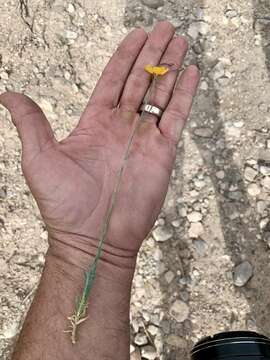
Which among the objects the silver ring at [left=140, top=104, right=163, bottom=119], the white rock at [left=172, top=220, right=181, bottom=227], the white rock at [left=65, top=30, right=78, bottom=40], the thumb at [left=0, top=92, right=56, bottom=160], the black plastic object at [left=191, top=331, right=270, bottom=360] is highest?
the white rock at [left=65, top=30, right=78, bottom=40]

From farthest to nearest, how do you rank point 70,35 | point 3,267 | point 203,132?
point 70,35, point 203,132, point 3,267

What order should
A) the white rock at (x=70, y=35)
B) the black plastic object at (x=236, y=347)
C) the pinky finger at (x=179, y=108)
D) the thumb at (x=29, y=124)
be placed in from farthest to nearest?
1. the white rock at (x=70, y=35)
2. the pinky finger at (x=179, y=108)
3. the thumb at (x=29, y=124)
4. the black plastic object at (x=236, y=347)

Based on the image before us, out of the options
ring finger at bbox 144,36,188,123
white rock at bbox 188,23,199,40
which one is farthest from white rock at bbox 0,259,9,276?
white rock at bbox 188,23,199,40

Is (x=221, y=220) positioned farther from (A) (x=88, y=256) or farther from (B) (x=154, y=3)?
(B) (x=154, y=3)

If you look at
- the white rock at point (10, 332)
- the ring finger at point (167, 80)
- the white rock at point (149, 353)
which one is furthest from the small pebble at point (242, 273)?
the white rock at point (10, 332)

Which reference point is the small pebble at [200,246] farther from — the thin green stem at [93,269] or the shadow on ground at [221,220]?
the thin green stem at [93,269]

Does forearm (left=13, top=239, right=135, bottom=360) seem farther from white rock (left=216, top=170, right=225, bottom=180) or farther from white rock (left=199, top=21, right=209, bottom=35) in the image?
white rock (left=199, top=21, right=209, bottom=35)

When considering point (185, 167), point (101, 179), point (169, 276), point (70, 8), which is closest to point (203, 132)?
point (185, 167)
